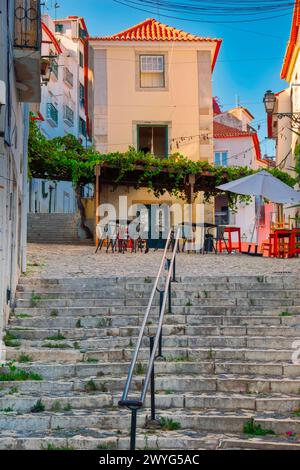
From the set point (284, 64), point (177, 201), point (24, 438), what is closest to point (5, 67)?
point (24, 438)

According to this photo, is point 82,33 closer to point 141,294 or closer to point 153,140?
point 153,140

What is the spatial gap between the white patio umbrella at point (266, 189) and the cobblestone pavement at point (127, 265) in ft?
5.50

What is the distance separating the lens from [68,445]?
5.85 meters

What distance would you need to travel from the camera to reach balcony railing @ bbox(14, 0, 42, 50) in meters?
9.96

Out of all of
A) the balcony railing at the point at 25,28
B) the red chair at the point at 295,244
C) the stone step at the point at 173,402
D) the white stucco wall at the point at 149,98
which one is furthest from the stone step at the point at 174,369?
the white stucco wall at the point at 149,98

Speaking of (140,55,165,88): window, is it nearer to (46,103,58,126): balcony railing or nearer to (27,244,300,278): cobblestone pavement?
(27,244,300,278): cobblestone pavement

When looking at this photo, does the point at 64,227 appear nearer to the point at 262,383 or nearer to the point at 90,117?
the point at 90,117

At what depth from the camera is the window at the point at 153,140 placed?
2831 centimetres

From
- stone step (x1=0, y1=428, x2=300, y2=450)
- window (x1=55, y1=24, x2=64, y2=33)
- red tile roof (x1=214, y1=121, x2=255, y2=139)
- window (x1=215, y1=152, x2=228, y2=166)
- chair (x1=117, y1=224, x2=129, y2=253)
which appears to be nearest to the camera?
stone step (x1=0, y1=428, x2=300, y2=450)

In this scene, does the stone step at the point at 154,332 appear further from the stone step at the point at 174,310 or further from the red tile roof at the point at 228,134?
the red tile roof at the point at 228,134

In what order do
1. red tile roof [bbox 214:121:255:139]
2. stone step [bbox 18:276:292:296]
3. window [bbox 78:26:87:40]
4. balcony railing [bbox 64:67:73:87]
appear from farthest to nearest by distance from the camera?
window [bbox 78:26:87:40]
balcony railing [bbox 64:67:73:87]
red tile roof [bbox 214:121:255:139]
stone step [bbox 18:276:292:296]

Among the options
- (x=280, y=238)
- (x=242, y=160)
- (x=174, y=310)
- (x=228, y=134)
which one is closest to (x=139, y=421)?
(x=174, y=310)

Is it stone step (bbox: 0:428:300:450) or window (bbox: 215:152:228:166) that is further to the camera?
window (bbox: 215:152:228:166)

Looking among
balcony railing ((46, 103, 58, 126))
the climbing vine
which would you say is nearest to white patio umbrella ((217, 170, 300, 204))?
the climbing vine
